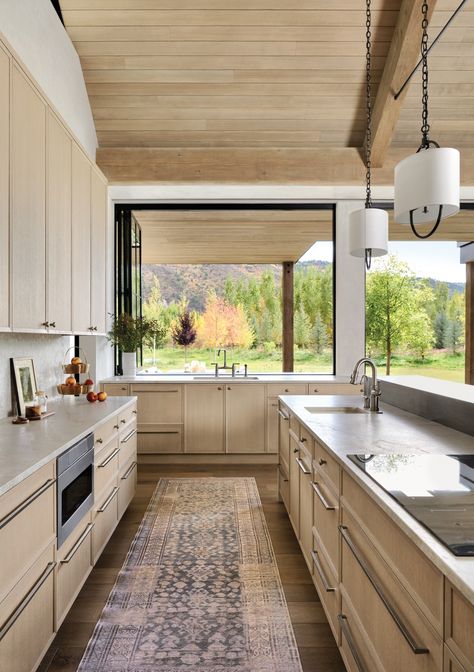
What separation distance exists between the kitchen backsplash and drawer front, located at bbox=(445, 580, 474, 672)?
2445 mm

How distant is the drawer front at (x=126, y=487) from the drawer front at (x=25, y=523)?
4.26ft

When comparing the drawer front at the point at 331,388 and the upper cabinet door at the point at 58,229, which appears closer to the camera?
the upper cabinet door at the point at 58,229

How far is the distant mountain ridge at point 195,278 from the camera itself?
572 centimetres

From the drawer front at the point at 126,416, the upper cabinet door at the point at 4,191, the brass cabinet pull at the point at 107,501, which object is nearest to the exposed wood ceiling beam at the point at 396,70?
the upper cabinet door at the point at 4,191

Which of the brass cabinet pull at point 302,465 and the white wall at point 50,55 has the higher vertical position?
the white wall at point 50,55

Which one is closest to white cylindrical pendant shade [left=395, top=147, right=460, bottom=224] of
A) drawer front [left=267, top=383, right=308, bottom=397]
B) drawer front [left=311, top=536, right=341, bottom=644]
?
drawer front [left=311, top=536, right=341, bottom=644]

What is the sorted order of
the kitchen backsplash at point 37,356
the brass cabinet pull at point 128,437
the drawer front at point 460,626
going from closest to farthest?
1. the drawer front at point 460,626
2. the kitchen backsplash at point 37,356
3. the brass cabinet pull at point 128,437

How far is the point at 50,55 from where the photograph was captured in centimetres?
329

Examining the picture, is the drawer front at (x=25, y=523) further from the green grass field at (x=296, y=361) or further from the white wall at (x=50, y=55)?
the green grass field at (x=296, y=361)

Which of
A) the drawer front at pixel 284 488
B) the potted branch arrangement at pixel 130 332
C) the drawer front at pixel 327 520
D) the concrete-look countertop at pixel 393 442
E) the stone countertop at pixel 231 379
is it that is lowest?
the drawer front at pixel 284 488

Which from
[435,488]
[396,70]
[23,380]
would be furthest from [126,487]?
[396,70]

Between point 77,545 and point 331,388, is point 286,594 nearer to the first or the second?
point 77,545

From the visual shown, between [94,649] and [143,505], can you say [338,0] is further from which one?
[94,649]

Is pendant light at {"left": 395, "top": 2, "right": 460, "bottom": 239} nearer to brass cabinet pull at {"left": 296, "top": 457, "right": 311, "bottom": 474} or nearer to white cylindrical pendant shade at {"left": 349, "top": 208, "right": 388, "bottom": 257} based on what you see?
white cylindrical pendant shade at {"left": 349, "top": 208, "right": 388, "bottom": 257}
